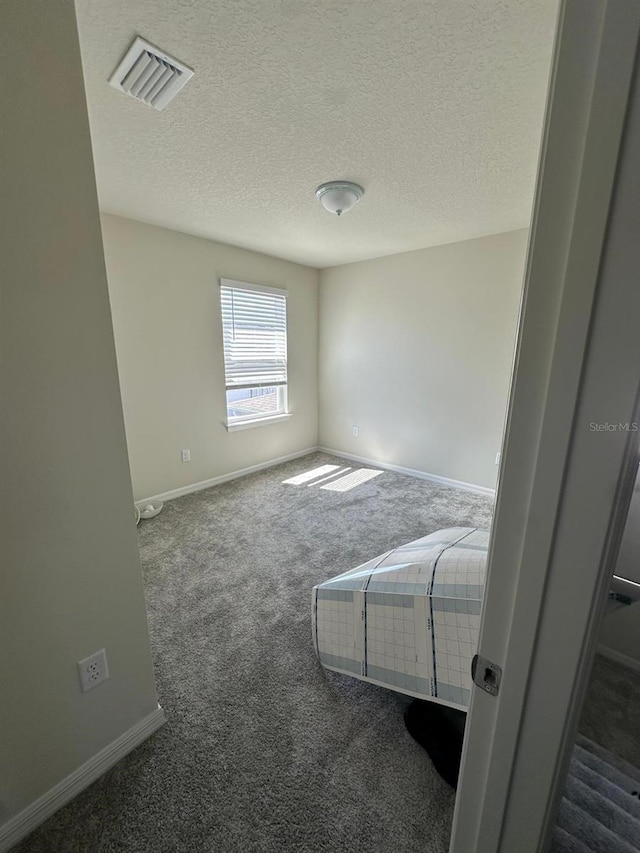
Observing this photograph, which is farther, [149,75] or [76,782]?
[149,75]

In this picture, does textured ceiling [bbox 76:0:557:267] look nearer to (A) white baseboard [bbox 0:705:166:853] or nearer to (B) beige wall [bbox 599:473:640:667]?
(B) beige wall [bbox 599:473:640:667]

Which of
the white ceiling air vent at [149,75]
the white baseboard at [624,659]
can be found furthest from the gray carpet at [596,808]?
the white ceiling air vent at [149,75]

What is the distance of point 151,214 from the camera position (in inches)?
104

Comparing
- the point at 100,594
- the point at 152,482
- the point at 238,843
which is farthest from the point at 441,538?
the point at 152,482

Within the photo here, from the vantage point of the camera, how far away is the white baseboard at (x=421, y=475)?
11.6ft

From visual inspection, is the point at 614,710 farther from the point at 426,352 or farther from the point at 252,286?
the point at 252,286

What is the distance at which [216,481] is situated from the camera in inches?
146

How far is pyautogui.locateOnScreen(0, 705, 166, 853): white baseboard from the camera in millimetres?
1023

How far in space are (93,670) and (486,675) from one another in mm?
1261

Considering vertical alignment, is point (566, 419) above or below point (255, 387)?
above

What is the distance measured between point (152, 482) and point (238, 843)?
2660 mm

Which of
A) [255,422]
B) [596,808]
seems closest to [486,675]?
[596,808]

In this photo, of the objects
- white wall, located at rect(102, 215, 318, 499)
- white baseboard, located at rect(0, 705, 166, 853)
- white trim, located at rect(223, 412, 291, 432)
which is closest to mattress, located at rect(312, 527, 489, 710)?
white baseboard, located at rect(0, 705, 166, 853)

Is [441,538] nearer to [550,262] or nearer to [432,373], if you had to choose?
[550,262]
